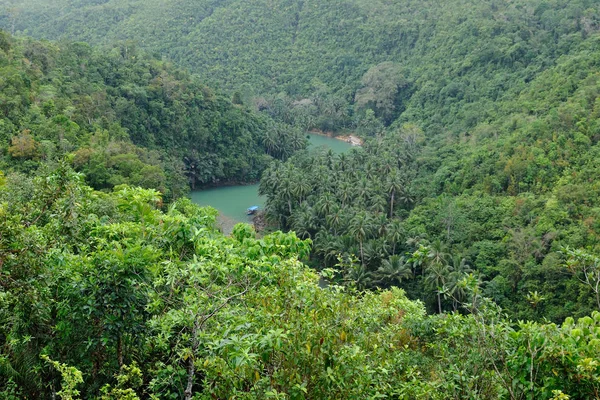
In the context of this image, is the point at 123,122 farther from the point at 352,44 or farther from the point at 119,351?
the point at 352,44

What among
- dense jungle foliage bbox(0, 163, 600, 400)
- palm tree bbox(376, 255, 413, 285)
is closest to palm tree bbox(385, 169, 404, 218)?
palm tree bbox(376, 255, 413, 285)

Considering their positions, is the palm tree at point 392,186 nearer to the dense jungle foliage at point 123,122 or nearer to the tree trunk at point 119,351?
the dense jungle foliage at point 123,122

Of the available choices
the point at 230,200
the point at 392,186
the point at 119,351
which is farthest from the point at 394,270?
the point at 119,351

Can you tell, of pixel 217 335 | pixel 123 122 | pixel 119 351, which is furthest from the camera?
pixel 123 122

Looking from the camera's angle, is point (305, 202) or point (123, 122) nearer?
point (305, 202)

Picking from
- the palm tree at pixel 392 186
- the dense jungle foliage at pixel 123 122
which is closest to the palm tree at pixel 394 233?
the palm tree at pixel 392 186

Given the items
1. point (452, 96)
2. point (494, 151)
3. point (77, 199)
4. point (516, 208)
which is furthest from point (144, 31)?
point (77, 199)

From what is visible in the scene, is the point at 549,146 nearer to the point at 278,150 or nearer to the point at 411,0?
the point at 278,150
